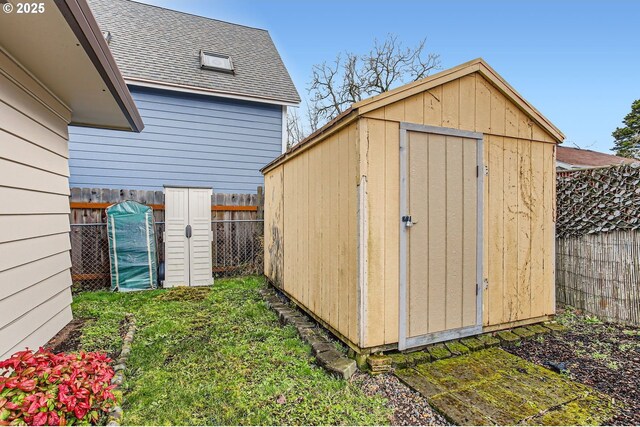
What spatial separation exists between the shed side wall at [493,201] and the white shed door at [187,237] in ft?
14.1

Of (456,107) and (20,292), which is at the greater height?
(456,107)

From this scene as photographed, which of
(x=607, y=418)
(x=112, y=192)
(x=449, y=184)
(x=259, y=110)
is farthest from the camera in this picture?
(x=259, y=110)

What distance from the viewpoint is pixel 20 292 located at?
8.45ft

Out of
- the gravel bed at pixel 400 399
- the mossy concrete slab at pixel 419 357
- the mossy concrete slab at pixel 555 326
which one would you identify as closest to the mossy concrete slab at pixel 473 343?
the mossy concrete slab at pixel 419 357

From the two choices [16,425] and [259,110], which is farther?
[259,110]

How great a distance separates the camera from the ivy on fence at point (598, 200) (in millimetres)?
3562

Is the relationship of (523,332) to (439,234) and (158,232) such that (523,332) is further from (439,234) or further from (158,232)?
(158,232)

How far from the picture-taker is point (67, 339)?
3107mm

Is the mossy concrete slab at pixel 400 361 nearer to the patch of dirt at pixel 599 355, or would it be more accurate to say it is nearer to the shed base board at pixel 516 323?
the shed base board at pixel 516 323

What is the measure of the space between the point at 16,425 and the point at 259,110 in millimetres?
7266

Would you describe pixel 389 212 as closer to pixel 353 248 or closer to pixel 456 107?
pixel 353 248

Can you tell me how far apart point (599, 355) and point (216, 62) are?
29.0 ft

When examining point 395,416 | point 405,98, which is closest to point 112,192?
point 405,98

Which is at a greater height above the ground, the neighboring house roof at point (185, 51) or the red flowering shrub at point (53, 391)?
the neighboring house roof at point (185, 51)
